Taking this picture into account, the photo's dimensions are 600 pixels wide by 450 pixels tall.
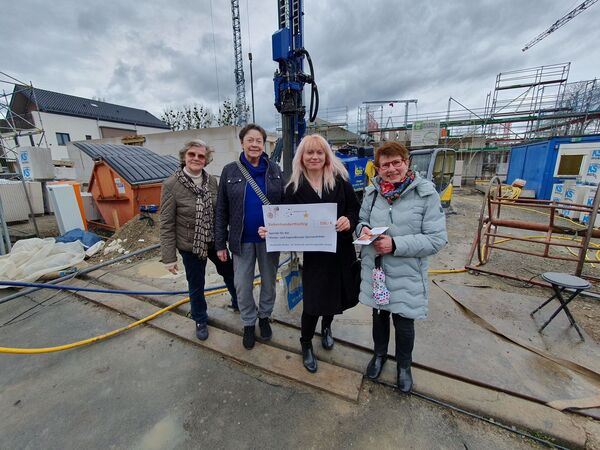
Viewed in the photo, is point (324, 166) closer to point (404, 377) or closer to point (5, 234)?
point (404, 377)

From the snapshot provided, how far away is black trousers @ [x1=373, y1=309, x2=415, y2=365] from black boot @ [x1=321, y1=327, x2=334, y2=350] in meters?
0.47

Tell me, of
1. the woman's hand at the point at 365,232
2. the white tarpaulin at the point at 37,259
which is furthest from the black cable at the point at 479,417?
the white tarpaulin at the point at 37,259

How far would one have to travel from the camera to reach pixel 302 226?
1968 mm

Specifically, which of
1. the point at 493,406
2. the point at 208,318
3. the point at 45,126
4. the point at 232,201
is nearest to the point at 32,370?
the point at 208,318

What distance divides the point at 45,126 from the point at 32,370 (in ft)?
116

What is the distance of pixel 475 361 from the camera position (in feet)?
7.53

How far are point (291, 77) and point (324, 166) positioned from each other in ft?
11.9

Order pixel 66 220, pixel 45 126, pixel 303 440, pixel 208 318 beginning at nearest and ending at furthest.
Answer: pixel 303 440 → pixel 208 318 → pixel 66 220 → pixel 45 126

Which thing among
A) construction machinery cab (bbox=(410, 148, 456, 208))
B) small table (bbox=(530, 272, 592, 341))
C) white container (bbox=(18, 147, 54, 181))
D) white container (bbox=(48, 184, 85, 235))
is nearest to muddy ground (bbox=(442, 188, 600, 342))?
small table (bbox=(530, 272, 592, 341))

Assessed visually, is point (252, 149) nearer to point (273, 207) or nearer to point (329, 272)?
point (273, 207)

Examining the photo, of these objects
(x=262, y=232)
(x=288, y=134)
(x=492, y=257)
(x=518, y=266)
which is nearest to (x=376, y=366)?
(x=262, y=232)

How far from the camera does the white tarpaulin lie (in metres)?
4.08

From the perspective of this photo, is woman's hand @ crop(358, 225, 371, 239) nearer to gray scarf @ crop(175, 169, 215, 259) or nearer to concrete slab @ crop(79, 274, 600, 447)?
concrete slab @ crop(79, 274, 600, 447)

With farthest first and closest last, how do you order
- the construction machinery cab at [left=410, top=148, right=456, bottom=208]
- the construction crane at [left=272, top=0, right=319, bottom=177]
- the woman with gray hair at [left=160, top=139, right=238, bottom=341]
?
1. the construction machinery cab at [left=410, top=148, right=456, bottom=208]
2. the construction crane at [left=272, top=0, right=319, bottom=177]
3. the woman with gray hair at [left=160, top=139, right=238, bottom=341]
